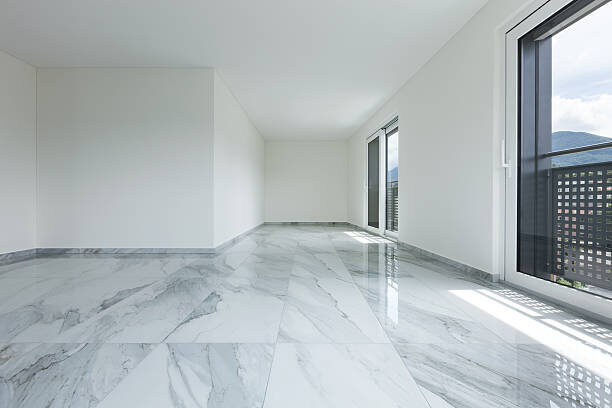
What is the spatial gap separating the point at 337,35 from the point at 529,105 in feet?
6.65

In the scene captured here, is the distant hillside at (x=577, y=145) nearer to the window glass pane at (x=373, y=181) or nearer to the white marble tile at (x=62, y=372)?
the white marble tile at (x=62, y=372)

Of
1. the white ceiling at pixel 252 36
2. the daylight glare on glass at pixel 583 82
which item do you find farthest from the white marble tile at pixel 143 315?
the daylight glare on glass at pixel 583 82

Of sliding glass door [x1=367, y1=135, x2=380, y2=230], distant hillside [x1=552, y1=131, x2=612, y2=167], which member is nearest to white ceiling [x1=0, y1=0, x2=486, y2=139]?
distant hillside [x1=552, y1=131, x2=612, y2=167]

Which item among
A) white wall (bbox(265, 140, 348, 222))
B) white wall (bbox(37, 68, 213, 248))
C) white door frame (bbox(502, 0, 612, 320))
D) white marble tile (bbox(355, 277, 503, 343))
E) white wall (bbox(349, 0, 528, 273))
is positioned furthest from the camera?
white wall (bbox(265, 140, 348, 222))

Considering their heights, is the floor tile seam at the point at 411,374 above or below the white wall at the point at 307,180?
below

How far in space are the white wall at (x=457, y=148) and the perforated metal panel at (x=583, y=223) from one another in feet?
1.83

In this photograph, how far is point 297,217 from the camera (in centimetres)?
944

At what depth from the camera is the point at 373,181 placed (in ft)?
23.6

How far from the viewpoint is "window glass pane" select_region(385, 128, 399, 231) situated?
18.9 ft

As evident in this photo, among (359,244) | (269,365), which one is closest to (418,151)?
(359,244)

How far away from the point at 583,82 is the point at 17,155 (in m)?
5.92

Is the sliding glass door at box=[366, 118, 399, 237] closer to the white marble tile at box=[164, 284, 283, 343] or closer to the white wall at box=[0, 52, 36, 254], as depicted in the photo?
the white marble tile at box=[164, 284, 283, 343]

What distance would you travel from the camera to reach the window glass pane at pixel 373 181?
686 cm

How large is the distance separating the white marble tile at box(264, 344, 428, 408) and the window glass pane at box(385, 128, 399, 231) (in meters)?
4.56
